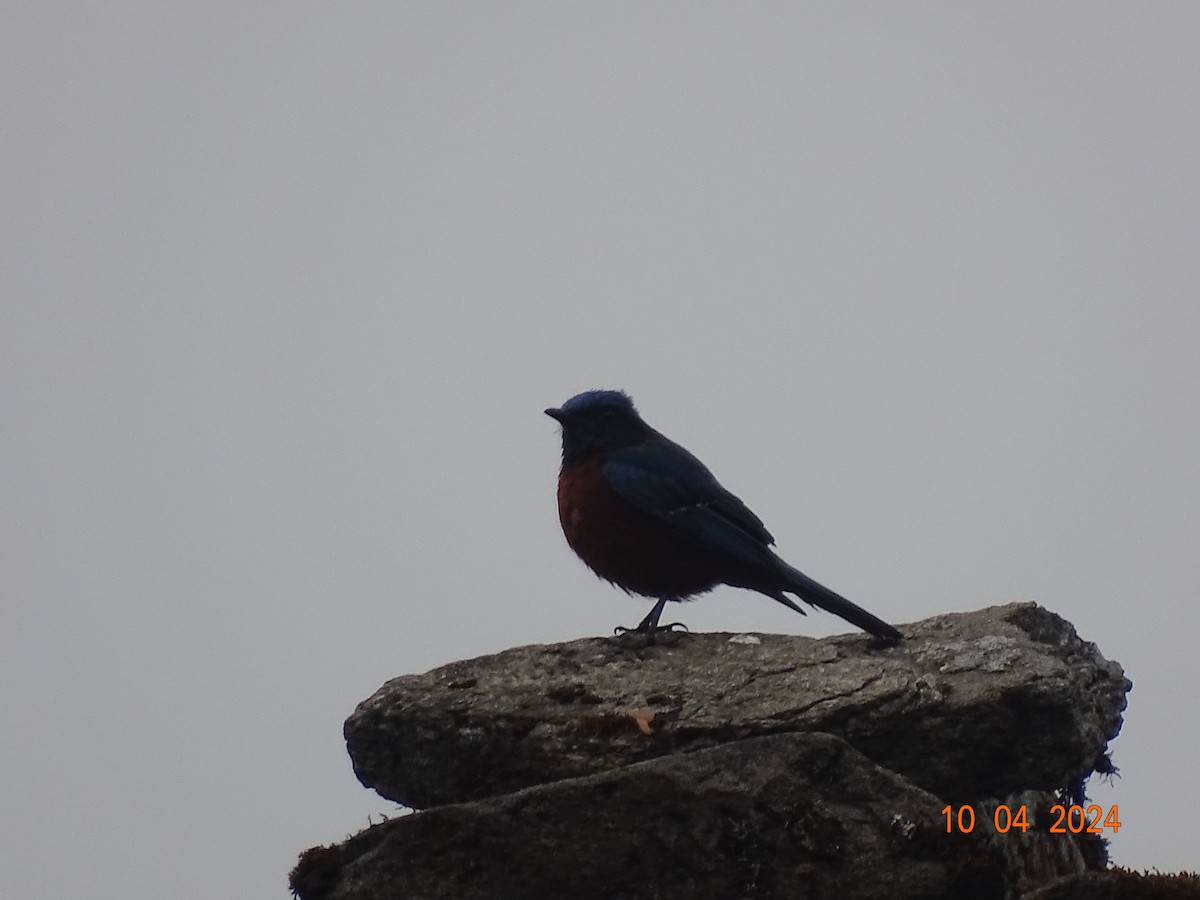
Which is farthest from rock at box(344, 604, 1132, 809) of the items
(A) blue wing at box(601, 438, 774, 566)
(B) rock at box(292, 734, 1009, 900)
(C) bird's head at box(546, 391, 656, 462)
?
(C) bird's head at box(546, 391, 656, 462)

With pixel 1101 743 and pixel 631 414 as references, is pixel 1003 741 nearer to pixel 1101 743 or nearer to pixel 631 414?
pixel 1101 743

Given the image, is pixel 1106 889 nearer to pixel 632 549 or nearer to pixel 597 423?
pixel 632 549

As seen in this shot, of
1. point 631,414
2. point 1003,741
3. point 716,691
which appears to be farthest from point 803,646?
point 631,414

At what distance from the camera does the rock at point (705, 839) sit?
217 inches

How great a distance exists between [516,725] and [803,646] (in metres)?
1.64

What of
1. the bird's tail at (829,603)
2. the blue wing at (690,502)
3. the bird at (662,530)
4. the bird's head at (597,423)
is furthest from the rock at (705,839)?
the bird's head at (597,423)

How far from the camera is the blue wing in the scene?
8914 mm

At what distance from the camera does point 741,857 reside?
5613 mm

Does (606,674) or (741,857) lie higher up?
(606,674)

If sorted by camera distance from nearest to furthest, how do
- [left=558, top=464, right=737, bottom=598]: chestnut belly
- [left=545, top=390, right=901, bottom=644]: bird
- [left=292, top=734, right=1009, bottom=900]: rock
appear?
[left=292, top=734, right=1009, bottom=900]: rock → [left=545, top=390, right=901, bottom=644]: bird → [left=558, top=464, right=737, bottom=598]: chestnut belly

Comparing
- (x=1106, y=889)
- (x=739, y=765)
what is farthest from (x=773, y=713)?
(x=1106, y=889)
